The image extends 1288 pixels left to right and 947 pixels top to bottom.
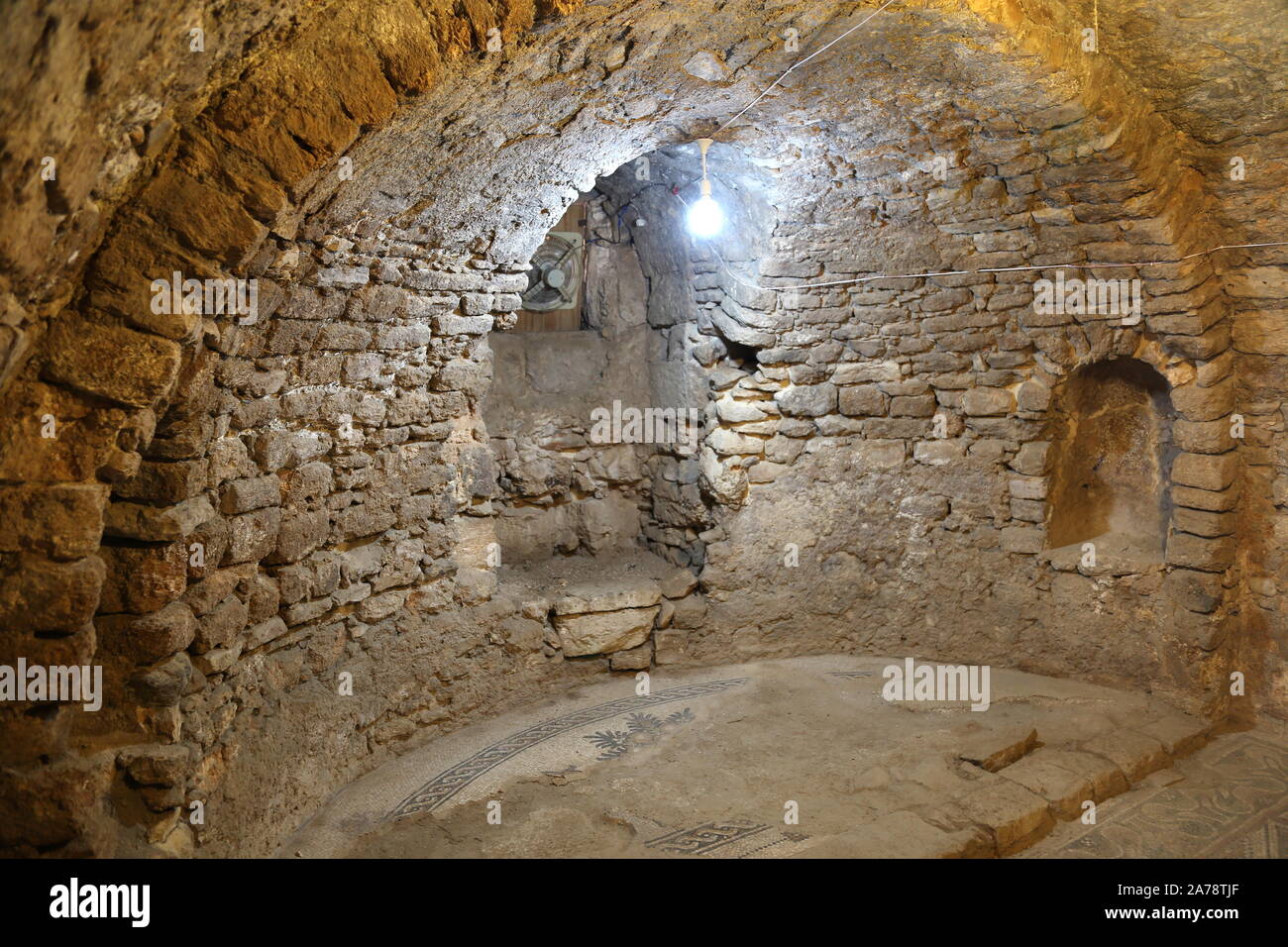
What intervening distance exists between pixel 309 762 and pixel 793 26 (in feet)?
11.3

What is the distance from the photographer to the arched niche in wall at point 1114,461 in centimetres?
503

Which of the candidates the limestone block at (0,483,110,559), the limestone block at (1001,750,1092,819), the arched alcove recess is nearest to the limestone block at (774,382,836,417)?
the arched alcove recess

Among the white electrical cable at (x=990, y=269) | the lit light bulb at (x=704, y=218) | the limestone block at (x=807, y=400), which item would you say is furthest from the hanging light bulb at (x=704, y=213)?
the limestone block at (x=807, y=400)

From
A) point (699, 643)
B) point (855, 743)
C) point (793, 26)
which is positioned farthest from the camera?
point (699, 643)

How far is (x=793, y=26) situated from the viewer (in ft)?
11.3

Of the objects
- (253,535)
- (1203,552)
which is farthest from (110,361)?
(1203,552)

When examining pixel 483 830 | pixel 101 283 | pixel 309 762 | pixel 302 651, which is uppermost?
pixel 101 283

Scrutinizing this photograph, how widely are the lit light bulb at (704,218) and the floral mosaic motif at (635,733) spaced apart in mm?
2567

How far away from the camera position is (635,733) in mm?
4691

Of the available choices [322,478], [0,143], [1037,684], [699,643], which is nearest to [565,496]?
[699,643]

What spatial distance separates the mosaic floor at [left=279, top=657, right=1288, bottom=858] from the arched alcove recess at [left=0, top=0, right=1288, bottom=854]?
0.29 metres

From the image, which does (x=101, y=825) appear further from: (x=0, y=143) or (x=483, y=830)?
(x=0, y=143)

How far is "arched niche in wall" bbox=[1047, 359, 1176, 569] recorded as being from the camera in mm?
5027

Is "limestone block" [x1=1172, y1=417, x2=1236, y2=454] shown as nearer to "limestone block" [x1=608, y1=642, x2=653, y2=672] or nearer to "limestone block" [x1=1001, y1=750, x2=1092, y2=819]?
"limestone block" [x1=1001, y1=750, x2=1092, y2=819]
